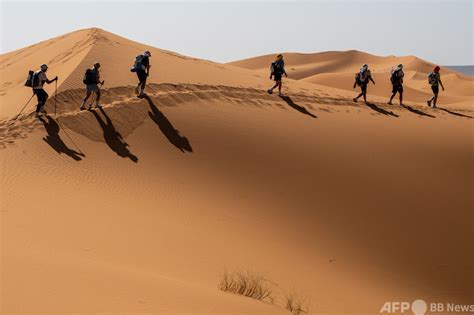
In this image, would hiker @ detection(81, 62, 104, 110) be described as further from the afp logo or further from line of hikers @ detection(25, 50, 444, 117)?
the afp logo

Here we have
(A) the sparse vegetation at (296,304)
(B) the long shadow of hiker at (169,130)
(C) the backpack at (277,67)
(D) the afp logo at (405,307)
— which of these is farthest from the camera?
(C) the backpack at (277,67)

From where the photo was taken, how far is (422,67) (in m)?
66.5

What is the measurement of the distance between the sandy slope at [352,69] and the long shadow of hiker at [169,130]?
30.2 metres

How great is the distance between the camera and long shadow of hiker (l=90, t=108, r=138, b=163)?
11344 millimetres

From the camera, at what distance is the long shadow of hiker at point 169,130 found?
40.4ft

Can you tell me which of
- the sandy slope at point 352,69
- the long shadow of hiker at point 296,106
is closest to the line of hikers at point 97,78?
the long shadow of hiker at point 296,106

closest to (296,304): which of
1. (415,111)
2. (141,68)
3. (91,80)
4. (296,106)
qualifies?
(91,80)

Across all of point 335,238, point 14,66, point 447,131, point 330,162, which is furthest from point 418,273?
point 14,66

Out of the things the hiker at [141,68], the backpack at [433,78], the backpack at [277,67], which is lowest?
the hiker at [141,68]

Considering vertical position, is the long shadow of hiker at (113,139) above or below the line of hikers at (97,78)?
below

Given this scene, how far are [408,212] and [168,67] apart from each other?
10.3 meters

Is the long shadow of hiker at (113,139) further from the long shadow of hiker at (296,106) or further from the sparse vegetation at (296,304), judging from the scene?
the long shadow of hiker at (296,106)

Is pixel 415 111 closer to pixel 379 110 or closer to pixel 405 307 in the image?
pixel 379 110

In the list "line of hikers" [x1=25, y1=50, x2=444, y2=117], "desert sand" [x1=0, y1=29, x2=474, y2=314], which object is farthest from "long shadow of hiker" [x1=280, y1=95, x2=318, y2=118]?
"line of hikers" [x1=25, y1=50, x2=444, y2=117]
